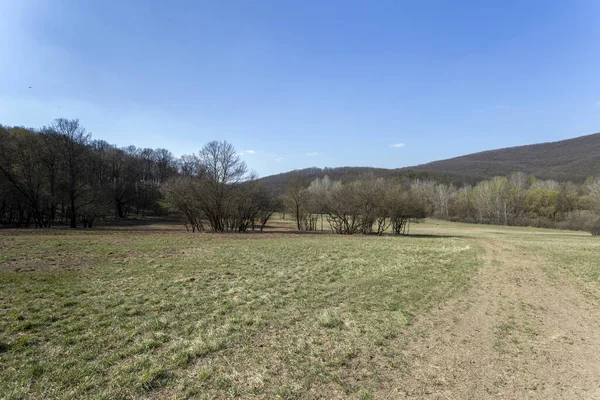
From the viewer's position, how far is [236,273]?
11016mm

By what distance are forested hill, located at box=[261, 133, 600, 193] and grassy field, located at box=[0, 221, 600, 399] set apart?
96.8 metres

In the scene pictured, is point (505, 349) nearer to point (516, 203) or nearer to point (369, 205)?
point (369, 205)

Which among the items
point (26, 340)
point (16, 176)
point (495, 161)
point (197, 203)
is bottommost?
point (26, 340)

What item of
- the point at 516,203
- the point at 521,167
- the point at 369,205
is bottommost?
the point at 516,203

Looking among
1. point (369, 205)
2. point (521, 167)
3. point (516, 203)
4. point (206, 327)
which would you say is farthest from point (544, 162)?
point (206, 327)

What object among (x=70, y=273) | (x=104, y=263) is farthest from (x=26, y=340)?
(x=104, y=263)

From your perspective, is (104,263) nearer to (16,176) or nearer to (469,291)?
(469,291)

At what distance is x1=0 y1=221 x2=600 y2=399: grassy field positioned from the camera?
398 centimetres

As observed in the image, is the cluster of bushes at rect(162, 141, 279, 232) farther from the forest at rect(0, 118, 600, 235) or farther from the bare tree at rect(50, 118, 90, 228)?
the bare tree at rect(50, 118, 90, 228)

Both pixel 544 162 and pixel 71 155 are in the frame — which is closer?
pixel 71 155

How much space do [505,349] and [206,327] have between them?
18.8ft

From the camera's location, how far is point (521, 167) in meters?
149

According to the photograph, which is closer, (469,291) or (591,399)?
(591,399)

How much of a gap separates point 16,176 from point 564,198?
10957cm
